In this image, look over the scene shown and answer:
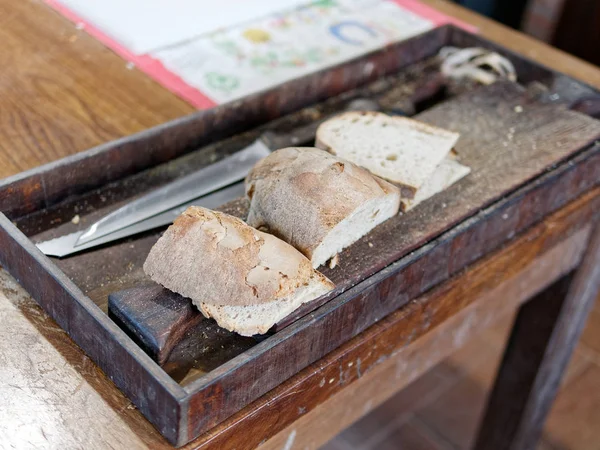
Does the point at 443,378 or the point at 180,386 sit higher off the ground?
the point at 180,386

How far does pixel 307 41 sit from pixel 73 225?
79 cm

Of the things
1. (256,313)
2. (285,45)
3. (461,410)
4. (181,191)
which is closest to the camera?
(256,313)

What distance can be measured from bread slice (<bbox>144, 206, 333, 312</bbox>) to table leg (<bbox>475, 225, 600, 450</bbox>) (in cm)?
77

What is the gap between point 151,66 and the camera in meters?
1.45

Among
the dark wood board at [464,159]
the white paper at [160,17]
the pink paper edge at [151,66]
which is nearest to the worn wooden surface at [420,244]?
the dark wood board at [464,159]

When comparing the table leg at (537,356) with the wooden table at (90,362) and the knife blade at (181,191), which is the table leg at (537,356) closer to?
the wooden table at (90,362)

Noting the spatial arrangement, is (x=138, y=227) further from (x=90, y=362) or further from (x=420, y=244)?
(x=420, y=244)

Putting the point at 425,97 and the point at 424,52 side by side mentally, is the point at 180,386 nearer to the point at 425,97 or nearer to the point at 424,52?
the point at 425,97

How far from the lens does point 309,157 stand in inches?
36.4

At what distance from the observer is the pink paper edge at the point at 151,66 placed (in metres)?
1.38

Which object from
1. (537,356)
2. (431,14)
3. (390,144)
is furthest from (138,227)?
(431,14)

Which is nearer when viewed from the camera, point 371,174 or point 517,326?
point 371,174

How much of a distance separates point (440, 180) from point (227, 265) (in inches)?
14.7

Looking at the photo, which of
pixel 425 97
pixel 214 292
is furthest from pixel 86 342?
pixel 425 97
